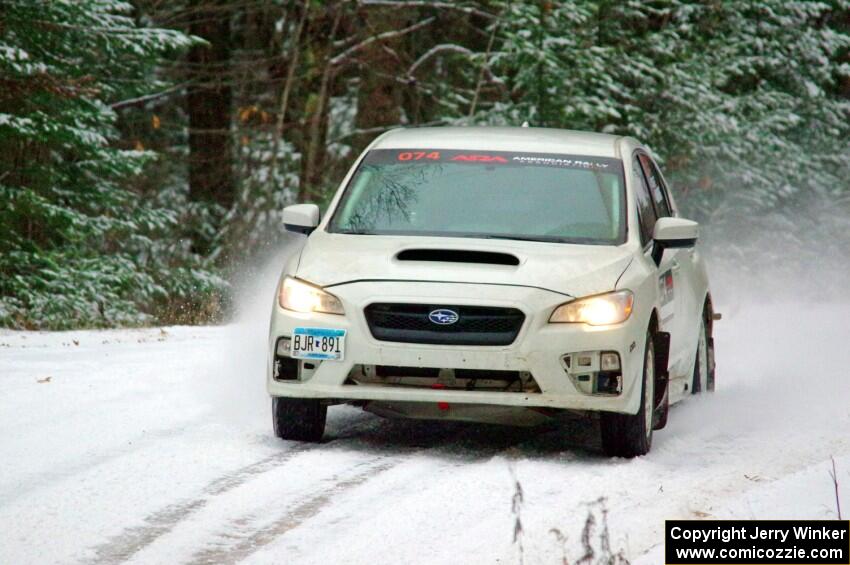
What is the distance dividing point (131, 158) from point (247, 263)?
Result: 17.9 feet

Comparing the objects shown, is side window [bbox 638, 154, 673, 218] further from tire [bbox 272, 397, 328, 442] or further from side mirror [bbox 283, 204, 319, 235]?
tire [bbox 272, 397, 328, 442]

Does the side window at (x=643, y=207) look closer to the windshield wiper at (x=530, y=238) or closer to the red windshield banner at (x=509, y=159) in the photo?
the red windshield banner at (x=509, y=159)

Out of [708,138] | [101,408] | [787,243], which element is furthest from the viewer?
[787,243]

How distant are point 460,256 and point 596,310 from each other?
2.54ft

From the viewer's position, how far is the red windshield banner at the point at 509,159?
9320 millimetres

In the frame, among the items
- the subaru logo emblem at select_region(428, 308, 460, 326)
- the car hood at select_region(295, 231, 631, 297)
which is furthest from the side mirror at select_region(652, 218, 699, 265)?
the subaru logo emblem at select_region(428, 308, 460, 326)

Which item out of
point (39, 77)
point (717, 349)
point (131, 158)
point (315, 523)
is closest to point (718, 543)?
point (315, 523)

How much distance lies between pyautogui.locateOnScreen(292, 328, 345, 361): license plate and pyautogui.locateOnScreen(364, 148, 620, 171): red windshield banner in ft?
5.68

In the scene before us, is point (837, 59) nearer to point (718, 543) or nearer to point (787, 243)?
point (787, 243)

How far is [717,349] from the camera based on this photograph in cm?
1530

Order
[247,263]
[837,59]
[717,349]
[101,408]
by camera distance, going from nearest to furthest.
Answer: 1. [101,408]
2. [717,349]
3. [247,263]
4. [837,59]

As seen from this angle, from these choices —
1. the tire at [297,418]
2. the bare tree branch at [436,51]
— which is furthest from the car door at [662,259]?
the bare tree branch at [436,51]

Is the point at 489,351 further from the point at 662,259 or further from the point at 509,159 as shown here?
the point at 509,159

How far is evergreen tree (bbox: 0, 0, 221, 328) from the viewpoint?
1689cm
